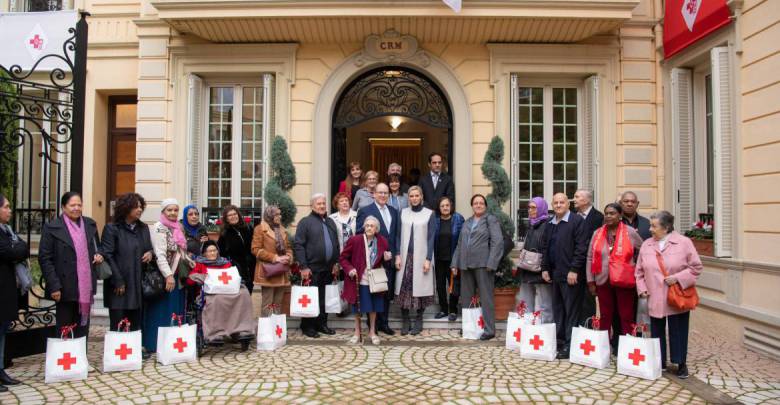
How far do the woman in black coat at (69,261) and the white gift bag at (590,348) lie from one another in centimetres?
503

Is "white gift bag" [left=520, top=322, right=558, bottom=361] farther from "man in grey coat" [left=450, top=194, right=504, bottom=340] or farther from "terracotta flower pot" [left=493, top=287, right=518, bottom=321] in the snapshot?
"terracotta flower pot" [left=493, top=287, right=518, bottom=321]

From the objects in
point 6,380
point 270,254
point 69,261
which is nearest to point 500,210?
point 270,254

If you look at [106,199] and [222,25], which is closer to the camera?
[222,25]

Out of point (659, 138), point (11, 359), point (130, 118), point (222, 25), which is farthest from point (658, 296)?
point (130, 118)

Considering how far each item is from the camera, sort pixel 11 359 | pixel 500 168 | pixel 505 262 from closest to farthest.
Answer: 1. pixel 11 359
2. pixel 505 262
3. pixel 500 168

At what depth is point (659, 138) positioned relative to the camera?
9.02 metres

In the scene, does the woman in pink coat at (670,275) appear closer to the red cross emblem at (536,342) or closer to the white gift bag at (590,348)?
the white gift bag at (590,348)

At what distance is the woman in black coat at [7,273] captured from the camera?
5.04m

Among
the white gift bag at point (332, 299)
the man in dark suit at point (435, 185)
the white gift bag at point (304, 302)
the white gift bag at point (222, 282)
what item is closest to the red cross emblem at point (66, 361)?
the white gift bag at point (222, 282)

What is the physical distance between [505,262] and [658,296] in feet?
8.14

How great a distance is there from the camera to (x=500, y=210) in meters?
8.06

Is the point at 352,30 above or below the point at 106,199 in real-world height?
above

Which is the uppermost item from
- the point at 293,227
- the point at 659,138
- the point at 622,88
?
the point at 622,88

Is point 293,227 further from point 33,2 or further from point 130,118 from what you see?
point 33,2
